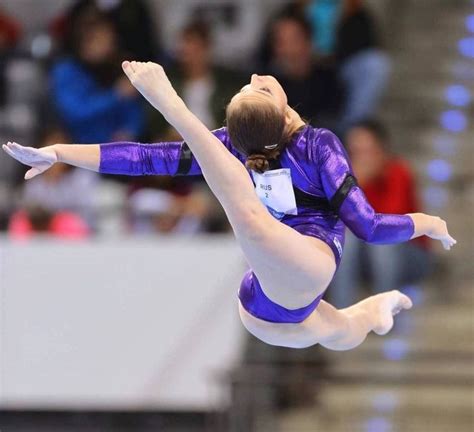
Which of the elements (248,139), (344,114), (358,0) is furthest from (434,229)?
(358,0)

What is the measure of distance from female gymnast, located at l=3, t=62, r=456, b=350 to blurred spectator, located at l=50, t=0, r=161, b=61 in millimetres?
3600

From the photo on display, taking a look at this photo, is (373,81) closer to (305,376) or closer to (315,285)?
(305,376)

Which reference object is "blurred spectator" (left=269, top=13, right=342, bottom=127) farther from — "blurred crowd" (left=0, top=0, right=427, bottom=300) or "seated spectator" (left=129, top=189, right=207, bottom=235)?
"seated spectator" (left=129, top=189, right=207, bottom=235)

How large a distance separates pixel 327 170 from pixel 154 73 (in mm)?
717

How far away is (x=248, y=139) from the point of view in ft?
14.3

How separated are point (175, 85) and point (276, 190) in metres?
3.25

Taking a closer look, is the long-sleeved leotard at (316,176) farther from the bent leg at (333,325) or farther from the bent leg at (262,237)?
the bent leg at (333,325)

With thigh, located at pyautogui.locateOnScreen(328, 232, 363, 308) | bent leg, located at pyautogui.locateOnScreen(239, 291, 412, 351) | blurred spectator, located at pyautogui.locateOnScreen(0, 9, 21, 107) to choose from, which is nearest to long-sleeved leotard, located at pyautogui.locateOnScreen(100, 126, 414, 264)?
bent leg, located at pyautogui.locateOnScreen(239, 291, 412, 351)

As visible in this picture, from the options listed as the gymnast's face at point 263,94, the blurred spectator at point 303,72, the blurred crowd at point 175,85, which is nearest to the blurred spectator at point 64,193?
the blurred crowd at point 175,85

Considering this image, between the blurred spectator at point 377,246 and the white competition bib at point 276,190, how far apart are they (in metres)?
2.56

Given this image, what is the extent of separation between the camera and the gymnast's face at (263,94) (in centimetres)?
432

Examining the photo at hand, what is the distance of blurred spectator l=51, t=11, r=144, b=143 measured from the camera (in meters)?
7.79

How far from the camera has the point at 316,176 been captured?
4496mm

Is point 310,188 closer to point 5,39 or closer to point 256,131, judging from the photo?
point 256,131
